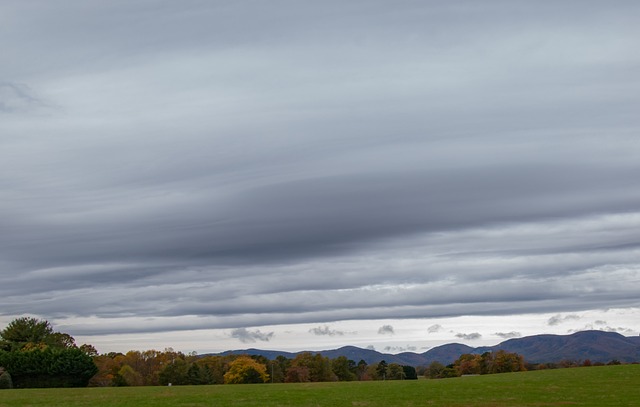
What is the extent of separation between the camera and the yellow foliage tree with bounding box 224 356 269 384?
121125mm

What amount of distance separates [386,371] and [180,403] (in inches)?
5029

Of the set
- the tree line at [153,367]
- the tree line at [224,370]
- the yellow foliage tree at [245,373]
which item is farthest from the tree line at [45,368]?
the yellow foliage tree at [245,373]

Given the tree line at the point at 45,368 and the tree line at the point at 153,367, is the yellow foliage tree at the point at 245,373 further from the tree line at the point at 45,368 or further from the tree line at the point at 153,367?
the tree line at the point at 45,368

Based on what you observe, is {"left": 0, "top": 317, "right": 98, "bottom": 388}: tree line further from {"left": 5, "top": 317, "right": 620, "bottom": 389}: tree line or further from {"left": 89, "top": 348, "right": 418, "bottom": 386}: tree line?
{"left": 89, "top": 348, "right": 418, "bottom": 386}: tree line

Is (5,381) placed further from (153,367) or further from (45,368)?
(153,367)

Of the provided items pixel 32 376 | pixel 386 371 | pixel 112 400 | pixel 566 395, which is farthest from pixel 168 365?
pixel 566 395

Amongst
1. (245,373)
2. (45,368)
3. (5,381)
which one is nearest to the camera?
(5,381)

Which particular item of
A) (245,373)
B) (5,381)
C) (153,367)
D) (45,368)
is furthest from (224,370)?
(5,381)

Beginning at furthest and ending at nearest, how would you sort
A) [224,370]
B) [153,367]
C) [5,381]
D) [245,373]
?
1. [153,367]
2. [224,370]
3. [245,373]
4. [5,381]

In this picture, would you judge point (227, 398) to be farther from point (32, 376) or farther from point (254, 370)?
point (254, 370)

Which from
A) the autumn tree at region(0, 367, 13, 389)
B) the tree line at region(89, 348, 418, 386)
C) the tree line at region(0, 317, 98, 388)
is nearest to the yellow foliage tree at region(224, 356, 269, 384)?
the tree line at region(89, 348, 418, 386)

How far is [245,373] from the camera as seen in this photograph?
4830 inches

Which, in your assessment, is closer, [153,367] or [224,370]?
[224,370]

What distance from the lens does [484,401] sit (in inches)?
1718
